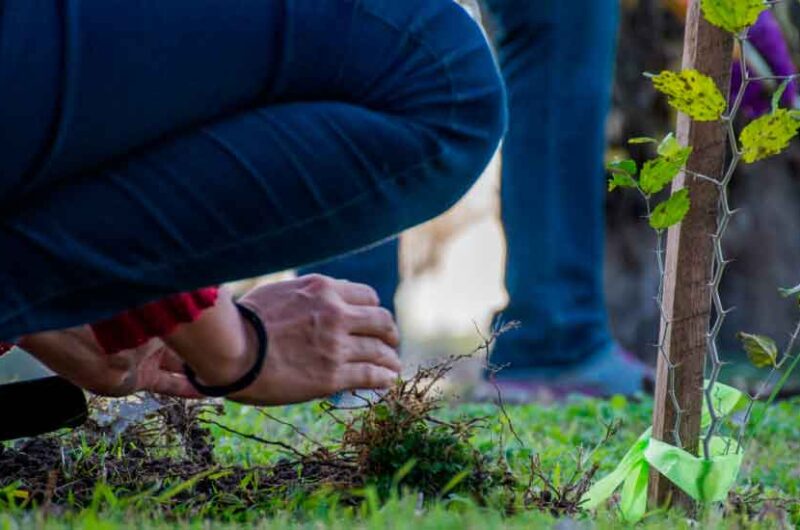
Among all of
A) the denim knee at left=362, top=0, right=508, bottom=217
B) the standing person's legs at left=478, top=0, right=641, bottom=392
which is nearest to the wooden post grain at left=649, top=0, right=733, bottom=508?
the denim knee at left=362, top=0, right=508, bottom=217

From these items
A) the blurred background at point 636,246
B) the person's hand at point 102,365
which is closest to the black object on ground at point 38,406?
the person's hand at point 102,365

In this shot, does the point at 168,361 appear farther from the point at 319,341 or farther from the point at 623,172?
the point at 623,172

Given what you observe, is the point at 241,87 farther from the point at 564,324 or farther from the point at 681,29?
the point at 681,29

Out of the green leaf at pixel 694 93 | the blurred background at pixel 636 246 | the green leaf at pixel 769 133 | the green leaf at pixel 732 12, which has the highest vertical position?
the green leaf at pixel 732 12

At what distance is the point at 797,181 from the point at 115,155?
286 inches

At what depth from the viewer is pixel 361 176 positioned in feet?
6.72

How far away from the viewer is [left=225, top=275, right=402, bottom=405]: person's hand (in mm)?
2148

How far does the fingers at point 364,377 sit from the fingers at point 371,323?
0.05m

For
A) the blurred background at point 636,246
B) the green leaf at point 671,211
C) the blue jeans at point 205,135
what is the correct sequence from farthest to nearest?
the blurred background at point 636,246
the green leaf at point 671,211
the blue jeans at point 205,135

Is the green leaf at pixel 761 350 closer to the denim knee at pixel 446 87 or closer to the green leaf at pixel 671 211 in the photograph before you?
the green leaf at pixel 671 211

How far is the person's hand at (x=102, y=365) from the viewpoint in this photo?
2.20m

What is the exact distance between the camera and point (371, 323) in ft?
7.32

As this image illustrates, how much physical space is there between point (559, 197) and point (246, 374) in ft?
7.88

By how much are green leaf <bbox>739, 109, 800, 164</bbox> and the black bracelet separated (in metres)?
0.78
